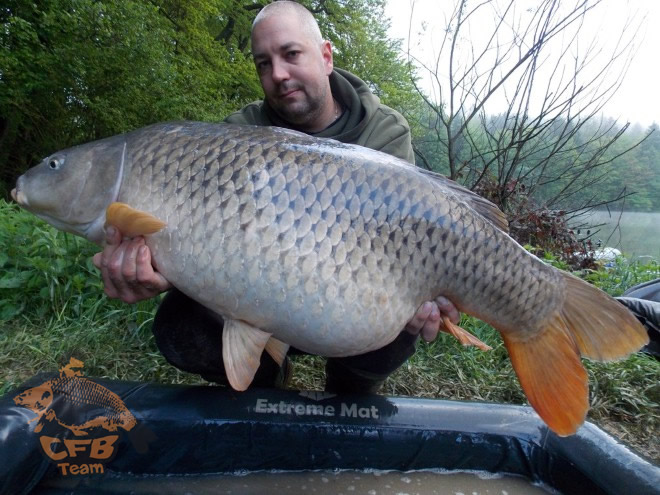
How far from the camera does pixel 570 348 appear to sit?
1.06 meters

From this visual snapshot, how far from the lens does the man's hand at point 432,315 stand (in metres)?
1.08

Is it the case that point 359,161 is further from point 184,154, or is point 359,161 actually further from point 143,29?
point 143,29

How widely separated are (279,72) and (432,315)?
892mm

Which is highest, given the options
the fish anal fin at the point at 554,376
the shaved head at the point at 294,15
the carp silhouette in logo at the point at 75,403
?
the shaved head at the point at 294,15

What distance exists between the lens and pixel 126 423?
3.76 feet

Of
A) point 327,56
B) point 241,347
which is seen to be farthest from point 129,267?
point 327,56

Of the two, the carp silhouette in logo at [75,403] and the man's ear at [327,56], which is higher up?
the man's ear at [327,56]

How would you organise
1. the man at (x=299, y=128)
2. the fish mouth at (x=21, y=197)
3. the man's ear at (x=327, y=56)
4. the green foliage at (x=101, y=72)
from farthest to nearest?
the green foliage at (x=101, y=72) → the man's ear at (x=327, y=56) → the man at (x=299, y=128) → the fish mouth at (x=21, y=197)

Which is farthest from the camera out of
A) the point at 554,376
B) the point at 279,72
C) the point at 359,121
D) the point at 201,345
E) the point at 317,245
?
the point at 359,121

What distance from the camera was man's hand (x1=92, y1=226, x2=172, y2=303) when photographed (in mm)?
1012

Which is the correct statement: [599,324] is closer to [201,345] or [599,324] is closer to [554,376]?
[554,376]

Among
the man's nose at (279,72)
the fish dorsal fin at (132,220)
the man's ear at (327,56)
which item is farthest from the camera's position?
the man's ear at (327,56)

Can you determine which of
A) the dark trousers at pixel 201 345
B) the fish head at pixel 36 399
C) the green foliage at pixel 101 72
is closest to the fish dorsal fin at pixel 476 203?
the dark trousers at pixel 201 345

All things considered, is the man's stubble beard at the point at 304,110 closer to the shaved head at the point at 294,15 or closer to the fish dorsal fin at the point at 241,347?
the shaved head at the point at 294,15
